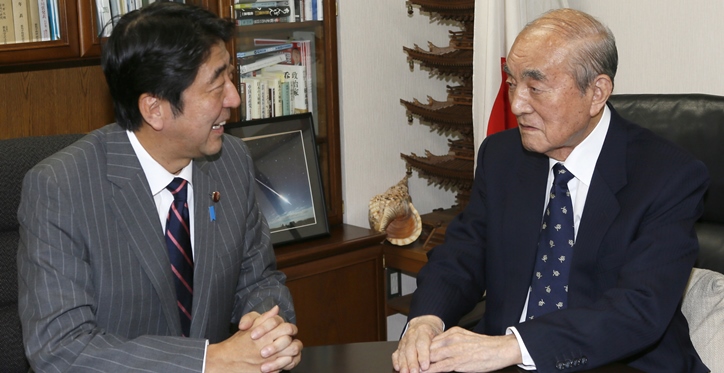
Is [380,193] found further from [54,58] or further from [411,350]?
[411,350]

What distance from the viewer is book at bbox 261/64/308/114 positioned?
3.33m

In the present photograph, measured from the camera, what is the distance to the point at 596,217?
6.50 feet

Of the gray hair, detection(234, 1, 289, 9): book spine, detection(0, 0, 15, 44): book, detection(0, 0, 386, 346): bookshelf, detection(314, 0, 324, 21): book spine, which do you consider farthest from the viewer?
detection(314, 0, 324, 21): book spine

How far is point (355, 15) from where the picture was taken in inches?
140

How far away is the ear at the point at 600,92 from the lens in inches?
78.2

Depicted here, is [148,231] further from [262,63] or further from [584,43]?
[262,63]

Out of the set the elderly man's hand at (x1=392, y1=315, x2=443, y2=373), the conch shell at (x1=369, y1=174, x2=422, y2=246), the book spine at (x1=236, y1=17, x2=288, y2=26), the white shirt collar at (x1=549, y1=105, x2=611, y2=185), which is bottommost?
the conch shell at (x1=369, y1=174, x2=422, y2=246)

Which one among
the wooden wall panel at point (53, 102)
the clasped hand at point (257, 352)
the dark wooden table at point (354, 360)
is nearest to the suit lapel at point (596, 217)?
the dark wooden table at point (354, 360)

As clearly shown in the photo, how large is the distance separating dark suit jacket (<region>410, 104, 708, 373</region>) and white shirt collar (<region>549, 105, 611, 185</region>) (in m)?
0.03

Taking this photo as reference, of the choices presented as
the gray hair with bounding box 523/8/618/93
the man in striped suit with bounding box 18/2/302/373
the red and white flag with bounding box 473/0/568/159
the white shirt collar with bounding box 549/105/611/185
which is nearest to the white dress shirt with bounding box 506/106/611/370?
the white shirt collar with bounding box 549/105/611/185

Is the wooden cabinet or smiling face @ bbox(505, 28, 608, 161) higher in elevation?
smiling face @ bbox(505, 28, 608, 161)

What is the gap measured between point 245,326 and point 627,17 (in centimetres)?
201

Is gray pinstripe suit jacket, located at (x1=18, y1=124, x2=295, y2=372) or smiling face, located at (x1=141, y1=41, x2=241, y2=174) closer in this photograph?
gray pinstripe suit jacket, located at (x1=18, y1=124, x2=295, y2=372)

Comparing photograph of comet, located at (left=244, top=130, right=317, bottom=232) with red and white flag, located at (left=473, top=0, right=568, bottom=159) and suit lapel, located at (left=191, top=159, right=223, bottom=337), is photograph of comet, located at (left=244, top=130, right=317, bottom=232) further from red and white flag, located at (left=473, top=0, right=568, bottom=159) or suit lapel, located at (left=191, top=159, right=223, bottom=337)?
suit lapel, located at (left=191, top=159, right=223, bottom=337)
